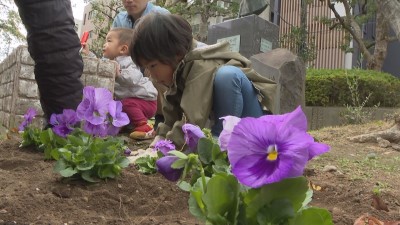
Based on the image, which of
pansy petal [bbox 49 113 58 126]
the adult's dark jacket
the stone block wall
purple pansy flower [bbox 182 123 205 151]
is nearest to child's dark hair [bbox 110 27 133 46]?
the stone block wall

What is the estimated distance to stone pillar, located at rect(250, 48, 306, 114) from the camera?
252 inches

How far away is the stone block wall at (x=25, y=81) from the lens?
4754 mm

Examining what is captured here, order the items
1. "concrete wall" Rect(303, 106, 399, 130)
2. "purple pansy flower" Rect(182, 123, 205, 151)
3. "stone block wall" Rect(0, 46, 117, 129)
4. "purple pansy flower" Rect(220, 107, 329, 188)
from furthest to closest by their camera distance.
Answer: "concrete wall" Rect(303, 106, 399, 130) → "stone block wall" Rect(0, 46, 117, 129) → "purple pansy flower" Rect(182, 123, 205, 151) → "purple pansy flower" Rect(220, 107, 329, 188)

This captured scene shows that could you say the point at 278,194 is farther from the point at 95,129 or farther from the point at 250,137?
the point at 95,129

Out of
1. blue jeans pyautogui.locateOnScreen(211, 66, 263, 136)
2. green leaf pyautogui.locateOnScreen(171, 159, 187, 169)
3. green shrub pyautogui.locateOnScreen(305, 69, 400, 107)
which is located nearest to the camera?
green leaf pyautogui.locateOnScreen(171, 159, 187, 169)

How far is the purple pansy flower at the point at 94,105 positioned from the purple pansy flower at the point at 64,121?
359 mm

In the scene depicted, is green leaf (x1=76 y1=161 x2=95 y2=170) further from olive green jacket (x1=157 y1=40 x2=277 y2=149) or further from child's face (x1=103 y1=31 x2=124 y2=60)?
child's face (x1=103 y1=31 x2=124 y2=60)

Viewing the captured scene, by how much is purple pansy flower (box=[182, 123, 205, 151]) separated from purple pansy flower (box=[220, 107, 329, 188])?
1.88 ft

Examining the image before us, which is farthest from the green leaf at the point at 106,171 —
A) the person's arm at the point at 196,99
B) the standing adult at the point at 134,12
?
the standing adult at the point at 134,12

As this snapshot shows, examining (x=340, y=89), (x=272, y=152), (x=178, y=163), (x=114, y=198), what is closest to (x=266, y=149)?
(x=272, y=152)

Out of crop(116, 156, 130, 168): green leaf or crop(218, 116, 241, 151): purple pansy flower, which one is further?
crop(116, 156, 130, 168): green leaf

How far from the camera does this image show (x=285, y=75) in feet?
21.2

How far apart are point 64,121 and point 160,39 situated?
0.62 metres

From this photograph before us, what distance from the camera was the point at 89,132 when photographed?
207 centimetres
